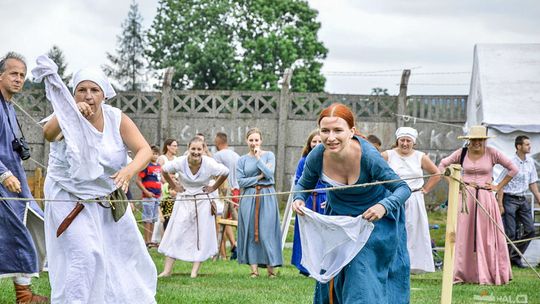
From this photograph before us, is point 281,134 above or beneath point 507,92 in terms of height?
beneath

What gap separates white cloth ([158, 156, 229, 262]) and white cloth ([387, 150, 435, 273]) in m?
2.30

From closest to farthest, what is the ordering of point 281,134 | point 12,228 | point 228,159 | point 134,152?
1. point 134,152
2. point 12,228
3. point 228,159
4. point 281,134

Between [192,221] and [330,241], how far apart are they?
633 cm

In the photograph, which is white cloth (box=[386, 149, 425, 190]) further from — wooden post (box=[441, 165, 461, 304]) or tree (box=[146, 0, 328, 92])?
tree (box=[146, 0, 328, 92])

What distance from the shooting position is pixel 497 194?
14984 millimetres

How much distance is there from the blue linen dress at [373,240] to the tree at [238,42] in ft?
126

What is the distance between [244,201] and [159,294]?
12.1 ft

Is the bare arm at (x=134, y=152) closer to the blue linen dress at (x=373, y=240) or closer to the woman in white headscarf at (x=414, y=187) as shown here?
the blue linen dress at (x=373, y=240)

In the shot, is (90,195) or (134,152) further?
(134,152)

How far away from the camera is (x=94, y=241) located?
7004 mm

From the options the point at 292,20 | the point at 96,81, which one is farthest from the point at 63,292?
the point at 292,20

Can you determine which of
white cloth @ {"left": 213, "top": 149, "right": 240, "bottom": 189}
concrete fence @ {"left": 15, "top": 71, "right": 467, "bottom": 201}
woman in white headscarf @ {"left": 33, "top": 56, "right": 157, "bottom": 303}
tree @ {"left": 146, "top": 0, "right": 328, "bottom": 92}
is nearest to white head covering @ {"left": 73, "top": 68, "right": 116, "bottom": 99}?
woman in white headscarf @ {"left": 33, "top": 56, "right": 157, "bottom": 303}

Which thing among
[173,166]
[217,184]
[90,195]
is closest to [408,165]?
[217,184]

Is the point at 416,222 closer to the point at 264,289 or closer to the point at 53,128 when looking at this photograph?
the point at 264,289
